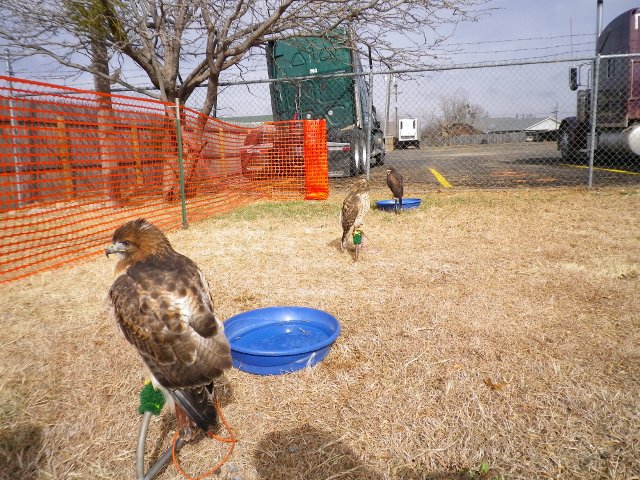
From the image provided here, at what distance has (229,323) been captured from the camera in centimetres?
325

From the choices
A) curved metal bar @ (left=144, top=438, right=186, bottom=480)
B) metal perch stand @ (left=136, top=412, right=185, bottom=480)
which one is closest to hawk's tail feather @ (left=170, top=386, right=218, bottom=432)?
metal perch stand @ (left=136, top=412, right=185, bottom=480)

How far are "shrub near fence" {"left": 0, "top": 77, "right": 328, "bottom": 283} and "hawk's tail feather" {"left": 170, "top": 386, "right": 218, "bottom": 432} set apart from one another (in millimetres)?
4000

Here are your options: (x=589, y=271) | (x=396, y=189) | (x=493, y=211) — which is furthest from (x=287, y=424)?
(x=493, y=211)

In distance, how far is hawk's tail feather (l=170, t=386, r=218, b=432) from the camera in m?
1.97

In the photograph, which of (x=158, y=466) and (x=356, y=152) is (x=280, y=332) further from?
(x=356, y=152)

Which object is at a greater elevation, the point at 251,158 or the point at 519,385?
the point at 251,158

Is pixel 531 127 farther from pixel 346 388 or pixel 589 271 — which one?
pixel 346 388

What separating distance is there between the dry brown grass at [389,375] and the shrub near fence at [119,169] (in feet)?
4.93

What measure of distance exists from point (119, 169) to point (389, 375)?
633 centimetres

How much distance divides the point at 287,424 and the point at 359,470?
1.72ft

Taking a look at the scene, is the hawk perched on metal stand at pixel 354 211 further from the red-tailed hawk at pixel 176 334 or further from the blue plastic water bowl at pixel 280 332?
the red-tailed hawk at pixel 176 334

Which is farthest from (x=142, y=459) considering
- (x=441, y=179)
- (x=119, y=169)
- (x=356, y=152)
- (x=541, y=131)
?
(x=541, y=131)

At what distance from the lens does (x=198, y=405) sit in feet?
6.50

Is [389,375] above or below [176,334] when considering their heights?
below
